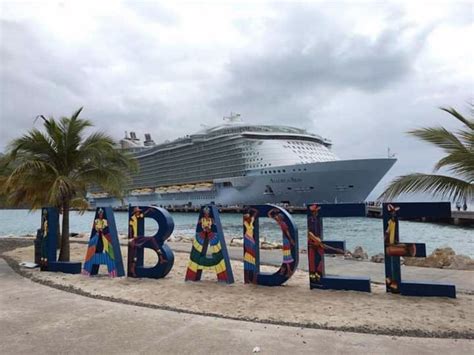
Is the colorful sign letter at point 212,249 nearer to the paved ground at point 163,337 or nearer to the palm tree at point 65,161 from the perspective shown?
the paved ground at point 163,337

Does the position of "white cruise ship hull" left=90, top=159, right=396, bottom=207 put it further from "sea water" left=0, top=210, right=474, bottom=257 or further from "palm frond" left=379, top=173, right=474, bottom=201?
"palm frond" left=379, top=173, right=474, bottom=201

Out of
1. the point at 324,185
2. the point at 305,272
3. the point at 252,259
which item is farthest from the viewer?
the point at 324,185

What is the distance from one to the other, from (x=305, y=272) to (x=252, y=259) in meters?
2.17

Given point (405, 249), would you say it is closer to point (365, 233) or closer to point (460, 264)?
point (460, 264)

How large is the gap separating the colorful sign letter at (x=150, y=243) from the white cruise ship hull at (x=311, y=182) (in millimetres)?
42265

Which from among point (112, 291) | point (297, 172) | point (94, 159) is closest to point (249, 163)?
point (297, 172)

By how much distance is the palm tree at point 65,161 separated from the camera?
417 inches

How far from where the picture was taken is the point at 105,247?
8867 millimetres

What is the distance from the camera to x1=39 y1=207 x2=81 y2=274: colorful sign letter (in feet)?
30.5

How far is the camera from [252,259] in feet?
25.9

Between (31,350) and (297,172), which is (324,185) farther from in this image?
(31,350)

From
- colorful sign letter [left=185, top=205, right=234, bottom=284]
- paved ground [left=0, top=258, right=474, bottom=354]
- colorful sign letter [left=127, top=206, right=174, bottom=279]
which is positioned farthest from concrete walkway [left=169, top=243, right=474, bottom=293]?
paved ground [left=0, top=258, right=474, bottom=354]

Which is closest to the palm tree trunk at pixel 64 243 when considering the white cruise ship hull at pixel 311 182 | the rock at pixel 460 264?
the rock at pixel 460 264

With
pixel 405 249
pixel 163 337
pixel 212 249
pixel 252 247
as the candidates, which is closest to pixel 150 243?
pixel 212 249
